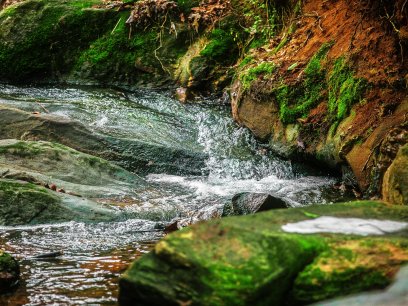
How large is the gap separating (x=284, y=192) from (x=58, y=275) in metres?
3.66

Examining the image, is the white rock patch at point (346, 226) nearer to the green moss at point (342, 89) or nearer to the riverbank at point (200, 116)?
the riverbank at point (200, 116)

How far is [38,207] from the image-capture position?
19.5ft

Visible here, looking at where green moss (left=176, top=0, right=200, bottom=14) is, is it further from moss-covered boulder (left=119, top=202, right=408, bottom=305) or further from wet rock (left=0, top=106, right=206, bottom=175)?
moss-covered boulder (left=119, top=202, right=408, bottom=305)

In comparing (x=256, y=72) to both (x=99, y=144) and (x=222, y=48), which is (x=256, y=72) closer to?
(x=222, y=48)

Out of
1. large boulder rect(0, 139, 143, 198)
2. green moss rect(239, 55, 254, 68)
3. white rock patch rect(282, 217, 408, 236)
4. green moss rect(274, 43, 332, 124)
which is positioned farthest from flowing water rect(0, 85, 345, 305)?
white rock patch rect(282, 217, 408, 236)

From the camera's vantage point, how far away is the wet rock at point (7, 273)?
4.16 meters

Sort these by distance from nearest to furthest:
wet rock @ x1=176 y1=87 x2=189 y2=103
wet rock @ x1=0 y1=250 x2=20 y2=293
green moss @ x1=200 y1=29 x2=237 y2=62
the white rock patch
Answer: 1. the white rock patch
2. wet rock @ x1=0 y1=250 x2=20 y2=293
3. wet rock @ x1=176 y1=87 x2=189 y2=103
4. green moss @ x1=200 y1=29 x2=237 y2=62

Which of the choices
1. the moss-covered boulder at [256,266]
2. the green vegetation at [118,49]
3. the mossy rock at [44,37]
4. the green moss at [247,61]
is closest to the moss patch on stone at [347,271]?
the moss-covered boulder at [256,266]

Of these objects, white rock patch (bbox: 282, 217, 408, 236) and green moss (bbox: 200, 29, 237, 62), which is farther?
green moss (bbox: 200, 29, 237, 62)

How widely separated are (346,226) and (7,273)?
2.47m

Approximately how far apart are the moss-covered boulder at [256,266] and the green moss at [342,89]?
14.9 ft

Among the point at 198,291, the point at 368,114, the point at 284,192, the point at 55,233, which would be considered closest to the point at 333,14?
the point at 368,114

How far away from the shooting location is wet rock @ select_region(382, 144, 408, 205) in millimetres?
4715

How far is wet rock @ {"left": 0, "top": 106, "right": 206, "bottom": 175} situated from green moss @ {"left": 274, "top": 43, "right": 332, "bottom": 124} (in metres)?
1.47
